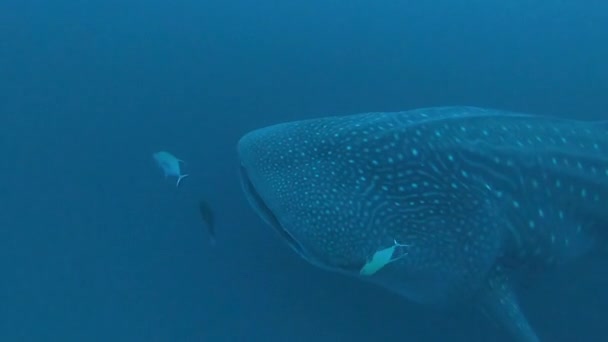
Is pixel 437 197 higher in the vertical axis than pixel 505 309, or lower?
higher

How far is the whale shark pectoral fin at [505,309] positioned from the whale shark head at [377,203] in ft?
0.39

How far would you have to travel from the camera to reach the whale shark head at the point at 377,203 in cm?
196

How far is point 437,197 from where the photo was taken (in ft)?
6.67

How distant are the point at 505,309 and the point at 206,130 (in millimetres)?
1548

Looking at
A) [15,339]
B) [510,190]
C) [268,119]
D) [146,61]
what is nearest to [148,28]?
[146,61]

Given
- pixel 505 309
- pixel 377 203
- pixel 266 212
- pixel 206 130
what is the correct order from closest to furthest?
pixel 377 203, pixel 266 212, pixel 505 309, pixel 206 130

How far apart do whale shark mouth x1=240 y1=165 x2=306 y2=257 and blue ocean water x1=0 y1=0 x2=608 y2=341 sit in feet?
1.88

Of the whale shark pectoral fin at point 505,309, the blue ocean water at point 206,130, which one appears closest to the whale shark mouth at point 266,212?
the blue ocean water at point 206,130

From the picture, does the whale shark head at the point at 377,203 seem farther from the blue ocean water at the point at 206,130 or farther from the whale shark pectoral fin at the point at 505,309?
the blue ocean water at the point at 206,130

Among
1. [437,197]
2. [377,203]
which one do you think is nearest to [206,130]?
[377,203]

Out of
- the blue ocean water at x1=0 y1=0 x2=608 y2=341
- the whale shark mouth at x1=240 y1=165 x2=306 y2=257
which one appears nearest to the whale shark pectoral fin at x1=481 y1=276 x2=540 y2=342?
the blue ocean water at x1=0 y1=0 x2=608 y2=341

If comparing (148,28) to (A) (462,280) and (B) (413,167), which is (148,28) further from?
(A) (462,280)

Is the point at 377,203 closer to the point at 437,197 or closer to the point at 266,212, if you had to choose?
the point at 437,197

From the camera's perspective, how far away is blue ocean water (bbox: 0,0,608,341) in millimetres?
2713
